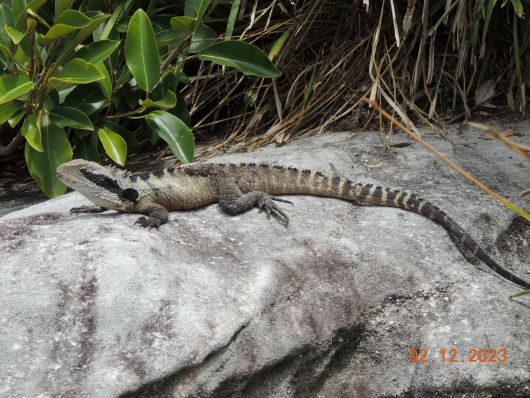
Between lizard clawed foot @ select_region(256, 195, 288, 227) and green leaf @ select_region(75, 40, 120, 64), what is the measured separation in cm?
157

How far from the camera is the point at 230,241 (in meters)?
3.65

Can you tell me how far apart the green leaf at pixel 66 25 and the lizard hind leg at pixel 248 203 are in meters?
1.38

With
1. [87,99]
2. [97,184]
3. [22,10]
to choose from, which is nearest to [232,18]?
[87,99]

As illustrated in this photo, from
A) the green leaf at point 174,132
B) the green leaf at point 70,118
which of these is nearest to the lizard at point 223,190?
the green leaf at point 174,132

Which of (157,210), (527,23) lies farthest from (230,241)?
(527,23)

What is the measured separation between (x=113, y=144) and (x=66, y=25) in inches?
38.8

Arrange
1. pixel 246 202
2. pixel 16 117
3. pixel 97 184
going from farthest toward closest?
1. pixel 16 117
2. pixel 246 202
3. pixel 97 184

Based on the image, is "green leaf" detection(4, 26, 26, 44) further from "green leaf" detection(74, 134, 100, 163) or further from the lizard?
"green leaf" detection(74, 134, 100, 163)

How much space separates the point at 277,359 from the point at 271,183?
5.15 feet

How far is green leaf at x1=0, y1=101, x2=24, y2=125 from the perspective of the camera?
466 centimetres

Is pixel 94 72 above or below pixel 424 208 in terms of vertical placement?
above

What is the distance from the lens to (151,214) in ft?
12.6

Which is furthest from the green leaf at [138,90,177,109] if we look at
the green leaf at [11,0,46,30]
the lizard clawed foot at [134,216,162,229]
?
the lizard clawed foot at [134,216,162,229]

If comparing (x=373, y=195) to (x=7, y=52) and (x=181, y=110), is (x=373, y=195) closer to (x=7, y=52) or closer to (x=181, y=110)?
(x=181, y=110)
